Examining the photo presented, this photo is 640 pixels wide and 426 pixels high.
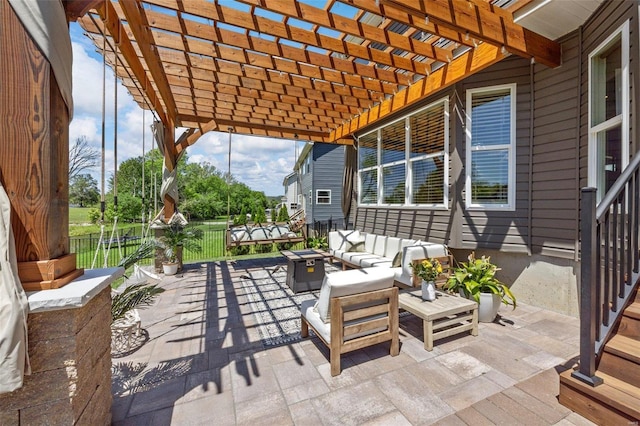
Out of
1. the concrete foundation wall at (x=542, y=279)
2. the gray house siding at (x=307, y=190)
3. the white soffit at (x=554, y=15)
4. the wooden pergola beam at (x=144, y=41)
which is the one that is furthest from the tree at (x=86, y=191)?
the white soffit at (x=554, y=15)

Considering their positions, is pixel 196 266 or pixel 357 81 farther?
pixel 196 266

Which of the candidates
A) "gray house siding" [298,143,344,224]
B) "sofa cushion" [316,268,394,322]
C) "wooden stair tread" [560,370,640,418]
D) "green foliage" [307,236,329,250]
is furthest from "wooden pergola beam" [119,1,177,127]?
"gray house siding" [298,143,344,224]

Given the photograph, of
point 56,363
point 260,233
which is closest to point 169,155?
point 260,233

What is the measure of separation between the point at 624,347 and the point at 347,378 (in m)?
2.07

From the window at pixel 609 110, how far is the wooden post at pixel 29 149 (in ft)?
15.7

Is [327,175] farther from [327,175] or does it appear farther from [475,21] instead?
[475,21]

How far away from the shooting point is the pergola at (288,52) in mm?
2938

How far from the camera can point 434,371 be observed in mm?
2455

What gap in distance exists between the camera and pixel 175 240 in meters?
5.89

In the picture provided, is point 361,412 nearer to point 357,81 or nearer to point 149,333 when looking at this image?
point 149,333

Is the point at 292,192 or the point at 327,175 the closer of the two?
the point at 327,175

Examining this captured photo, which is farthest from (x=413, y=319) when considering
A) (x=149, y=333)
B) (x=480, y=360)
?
(x=149, y=333)

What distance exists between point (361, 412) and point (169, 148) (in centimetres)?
603

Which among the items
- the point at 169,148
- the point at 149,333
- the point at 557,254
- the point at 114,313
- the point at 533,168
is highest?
the point at 169,148
